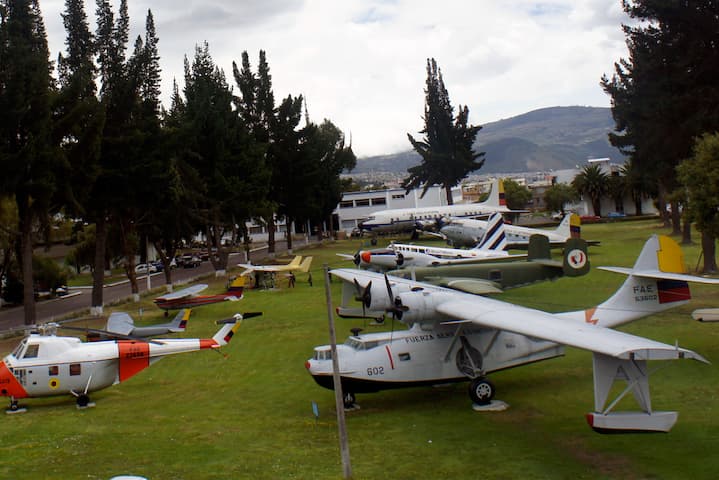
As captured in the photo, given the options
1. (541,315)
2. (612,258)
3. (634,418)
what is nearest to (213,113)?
(612,258)

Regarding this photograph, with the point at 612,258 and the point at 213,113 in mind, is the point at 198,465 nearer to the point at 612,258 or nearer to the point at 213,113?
the point at 612,258

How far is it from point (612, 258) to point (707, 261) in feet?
40.4

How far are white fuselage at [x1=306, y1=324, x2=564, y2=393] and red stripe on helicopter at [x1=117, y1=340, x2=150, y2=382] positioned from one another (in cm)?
653

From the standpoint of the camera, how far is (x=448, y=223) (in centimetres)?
7319

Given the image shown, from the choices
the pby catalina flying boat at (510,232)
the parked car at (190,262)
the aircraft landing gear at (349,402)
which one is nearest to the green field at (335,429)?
the aircraft landing gear at (349,402)

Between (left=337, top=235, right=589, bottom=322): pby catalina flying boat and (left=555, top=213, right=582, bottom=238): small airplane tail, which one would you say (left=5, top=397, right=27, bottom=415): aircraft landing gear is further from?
(left=555, top=213, right=582, bottom=238): small airplane tail

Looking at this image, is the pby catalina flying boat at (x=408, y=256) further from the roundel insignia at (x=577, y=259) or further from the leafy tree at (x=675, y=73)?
the leafy tree at (x=675, y=73)

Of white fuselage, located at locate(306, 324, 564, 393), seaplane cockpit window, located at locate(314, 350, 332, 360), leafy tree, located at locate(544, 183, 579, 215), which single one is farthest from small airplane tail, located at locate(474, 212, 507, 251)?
leafy tree, located at locate(544, 183, 579, 215)

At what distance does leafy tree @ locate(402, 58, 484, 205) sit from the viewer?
109 m

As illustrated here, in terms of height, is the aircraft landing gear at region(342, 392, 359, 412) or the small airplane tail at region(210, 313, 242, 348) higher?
the small airplane tail at region(210, 313, 242, 348)

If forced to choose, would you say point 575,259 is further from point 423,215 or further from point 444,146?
point 444,146

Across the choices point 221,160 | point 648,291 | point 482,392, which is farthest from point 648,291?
point 221,160

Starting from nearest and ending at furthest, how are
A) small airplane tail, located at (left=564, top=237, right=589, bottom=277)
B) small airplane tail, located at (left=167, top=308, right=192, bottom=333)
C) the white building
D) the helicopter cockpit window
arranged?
the helicopter cockpit window → small airplane tail, located at (left=167, top=308, right=192, bottom=333) → small airplane tail, located at (left=564, top=237, right=589, bottom=277) → the white building

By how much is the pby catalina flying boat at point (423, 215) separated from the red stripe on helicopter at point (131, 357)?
223 feet
